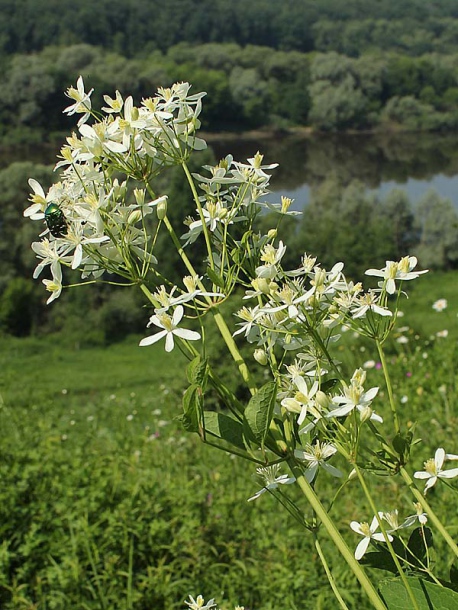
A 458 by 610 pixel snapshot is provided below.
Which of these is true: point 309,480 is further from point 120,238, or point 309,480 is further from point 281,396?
point 120,238

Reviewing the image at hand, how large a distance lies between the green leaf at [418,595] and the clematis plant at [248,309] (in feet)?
0.03

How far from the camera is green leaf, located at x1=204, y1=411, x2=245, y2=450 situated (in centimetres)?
76

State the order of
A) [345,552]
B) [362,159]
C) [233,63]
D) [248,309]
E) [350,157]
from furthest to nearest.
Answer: [233,63], [350,157], [362,159], [248,309], [345,552]

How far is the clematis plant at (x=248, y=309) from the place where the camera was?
72 centimetres

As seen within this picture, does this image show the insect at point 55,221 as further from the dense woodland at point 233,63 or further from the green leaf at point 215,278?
the dense woodland at point 233,63

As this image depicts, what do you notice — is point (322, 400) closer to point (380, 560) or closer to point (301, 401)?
point (301, 401)

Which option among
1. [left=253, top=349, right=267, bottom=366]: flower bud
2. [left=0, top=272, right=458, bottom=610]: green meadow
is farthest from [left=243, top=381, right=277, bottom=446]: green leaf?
[left=0, top=272, right=458, bottom=610]: green meadow

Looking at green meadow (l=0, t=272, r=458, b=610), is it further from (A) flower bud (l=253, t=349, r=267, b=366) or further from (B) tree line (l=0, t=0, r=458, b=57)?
(B) tree line (l=0, t=0, r=458, b=57)

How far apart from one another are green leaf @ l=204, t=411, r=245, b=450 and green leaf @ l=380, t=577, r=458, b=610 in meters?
0.21

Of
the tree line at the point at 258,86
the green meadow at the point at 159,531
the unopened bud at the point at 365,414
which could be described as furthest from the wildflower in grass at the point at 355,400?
the tree line at the point at 258,86

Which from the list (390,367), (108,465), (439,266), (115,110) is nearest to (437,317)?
(390,367)

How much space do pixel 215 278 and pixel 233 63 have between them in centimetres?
4615

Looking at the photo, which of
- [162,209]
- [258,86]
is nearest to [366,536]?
[162,209]

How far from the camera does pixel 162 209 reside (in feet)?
2.75
